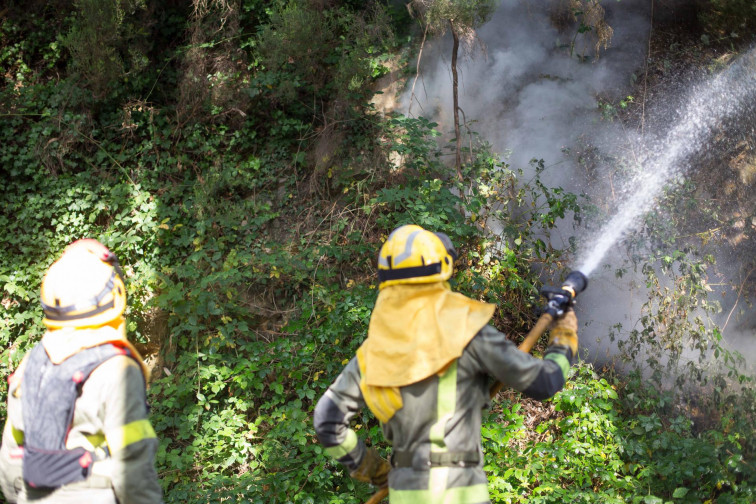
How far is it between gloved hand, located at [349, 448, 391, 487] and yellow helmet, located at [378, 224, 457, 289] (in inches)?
33.8

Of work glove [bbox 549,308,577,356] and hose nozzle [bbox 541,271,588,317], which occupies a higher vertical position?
hose nozzle [bbox 541,271,588,317]

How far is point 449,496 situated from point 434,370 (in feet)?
1.73

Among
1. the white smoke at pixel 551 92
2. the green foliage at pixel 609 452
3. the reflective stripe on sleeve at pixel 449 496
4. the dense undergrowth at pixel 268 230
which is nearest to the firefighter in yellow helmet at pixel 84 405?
the reflective stripe on sleeve at pixel 449 496

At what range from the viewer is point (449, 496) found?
8.85ft

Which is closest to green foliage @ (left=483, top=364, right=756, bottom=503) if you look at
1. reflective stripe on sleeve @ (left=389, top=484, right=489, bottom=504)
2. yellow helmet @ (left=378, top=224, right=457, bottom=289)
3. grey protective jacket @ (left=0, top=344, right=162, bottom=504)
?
reflective stripe on sleeve @ (left=389, top=484, right=489, bottom=504)

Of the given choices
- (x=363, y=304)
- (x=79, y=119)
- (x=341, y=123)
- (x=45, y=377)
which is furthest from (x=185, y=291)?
(x=45, y=377)

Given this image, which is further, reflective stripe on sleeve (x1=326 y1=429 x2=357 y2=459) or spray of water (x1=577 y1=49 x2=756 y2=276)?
spray of water (x1=577 y1=49 x2=756 y2=276)

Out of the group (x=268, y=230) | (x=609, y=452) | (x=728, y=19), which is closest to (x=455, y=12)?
(x=268, y=230)

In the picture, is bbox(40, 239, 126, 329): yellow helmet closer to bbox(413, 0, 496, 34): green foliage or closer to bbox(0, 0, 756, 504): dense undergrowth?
bbox(0, 0, 756, 504): dense undergrowth

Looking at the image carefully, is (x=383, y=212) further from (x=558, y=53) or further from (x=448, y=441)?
(x=448, y=441)

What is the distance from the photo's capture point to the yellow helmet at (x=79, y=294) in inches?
104

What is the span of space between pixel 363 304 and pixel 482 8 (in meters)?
3.30

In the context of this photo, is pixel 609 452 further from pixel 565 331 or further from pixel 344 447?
pixel 344 447

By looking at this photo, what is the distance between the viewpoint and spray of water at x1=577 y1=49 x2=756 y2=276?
6.87m
